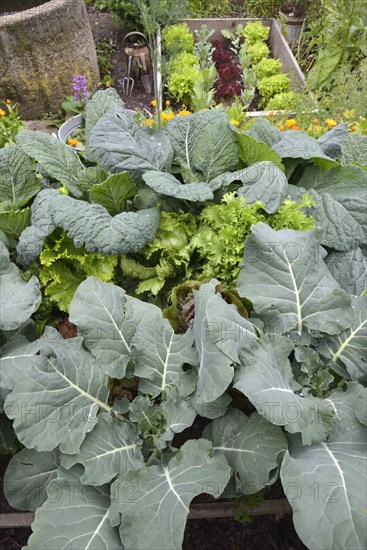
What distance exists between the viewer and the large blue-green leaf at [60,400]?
1.55 m

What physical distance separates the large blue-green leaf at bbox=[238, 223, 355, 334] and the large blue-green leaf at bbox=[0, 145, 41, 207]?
1.07 m

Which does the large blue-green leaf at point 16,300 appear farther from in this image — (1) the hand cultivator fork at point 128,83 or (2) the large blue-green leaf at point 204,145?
(1) the hand cultivator fork at point 128,83

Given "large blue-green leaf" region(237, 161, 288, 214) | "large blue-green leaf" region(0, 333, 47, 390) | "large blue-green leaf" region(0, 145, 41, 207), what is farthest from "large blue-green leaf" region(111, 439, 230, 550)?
"large blue-green leaf" region(0, 145, 41, 207)

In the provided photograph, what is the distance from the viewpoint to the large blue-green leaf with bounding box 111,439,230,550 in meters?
1.36

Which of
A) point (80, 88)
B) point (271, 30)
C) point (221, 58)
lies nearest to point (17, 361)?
point (80, 88)

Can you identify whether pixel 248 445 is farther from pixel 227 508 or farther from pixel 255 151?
pixel 255 151

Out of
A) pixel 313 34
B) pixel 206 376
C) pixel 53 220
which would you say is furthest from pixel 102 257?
pixel 313 34

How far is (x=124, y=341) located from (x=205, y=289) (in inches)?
13.6

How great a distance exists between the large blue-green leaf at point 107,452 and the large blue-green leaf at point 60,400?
0.10ft

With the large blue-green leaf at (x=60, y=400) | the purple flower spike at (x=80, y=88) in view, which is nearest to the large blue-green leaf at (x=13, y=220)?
the large blue-green leaf at (x=60, y=400)

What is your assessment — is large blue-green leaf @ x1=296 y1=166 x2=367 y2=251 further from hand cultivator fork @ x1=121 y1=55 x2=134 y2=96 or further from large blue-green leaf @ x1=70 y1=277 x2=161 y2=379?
hand cultivator fork @ x1=121 y1=55 x2=134 y2=96

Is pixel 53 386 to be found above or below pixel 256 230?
below

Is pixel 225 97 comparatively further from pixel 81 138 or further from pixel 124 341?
pixel 124 341

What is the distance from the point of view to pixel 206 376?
154cm
